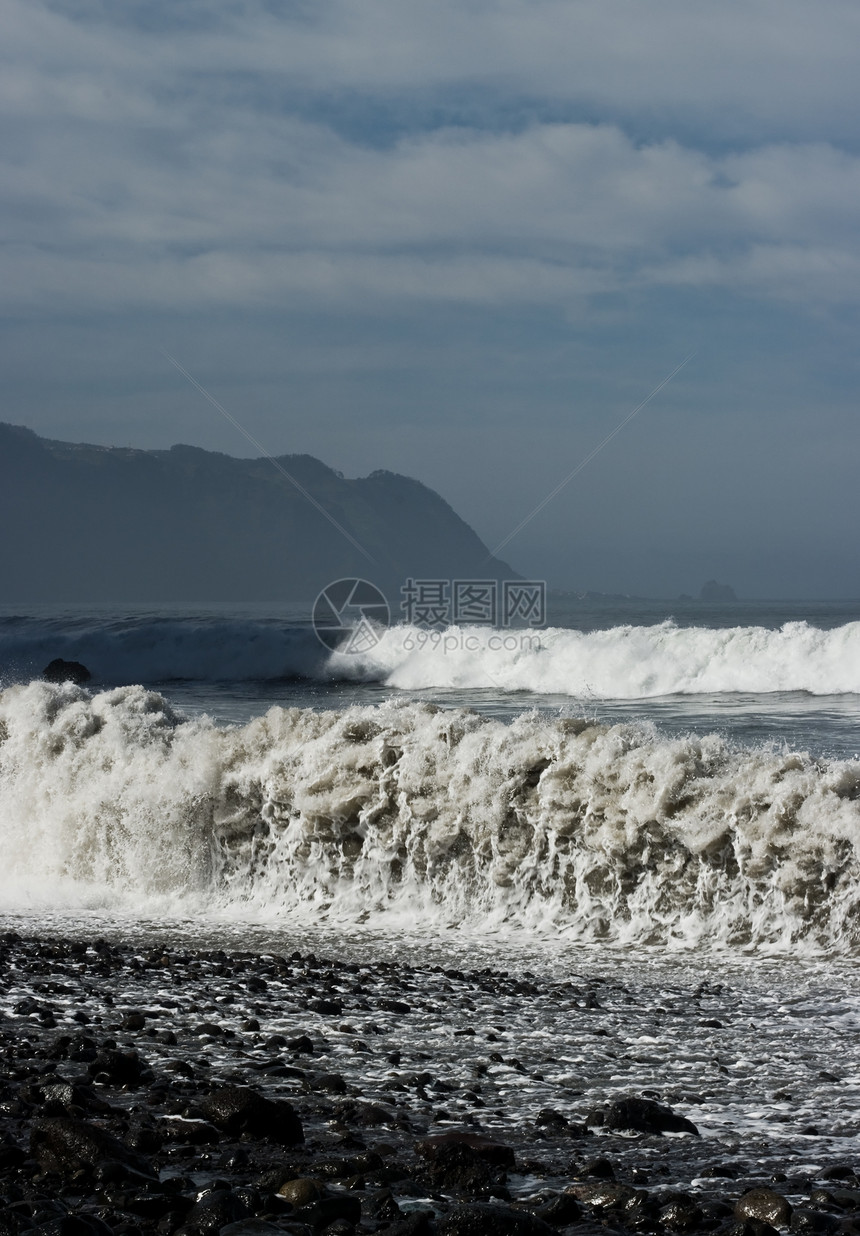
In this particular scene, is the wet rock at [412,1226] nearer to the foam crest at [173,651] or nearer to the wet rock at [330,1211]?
the wet rock at [330,1211]

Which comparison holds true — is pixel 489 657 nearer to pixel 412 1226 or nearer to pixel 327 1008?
pixel 327 1008

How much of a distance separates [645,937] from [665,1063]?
123 inches

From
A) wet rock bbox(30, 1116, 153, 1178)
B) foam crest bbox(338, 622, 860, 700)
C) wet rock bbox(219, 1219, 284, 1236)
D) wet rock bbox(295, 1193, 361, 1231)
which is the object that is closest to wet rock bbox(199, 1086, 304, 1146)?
wet rock bbox(30, 1116, 153, 1178)

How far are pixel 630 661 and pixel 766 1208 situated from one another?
25.4 metres

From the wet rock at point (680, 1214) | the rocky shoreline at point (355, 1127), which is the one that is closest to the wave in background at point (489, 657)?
the rocky shoreline at point (355, 1127)

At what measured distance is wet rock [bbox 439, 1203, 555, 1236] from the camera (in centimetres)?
338

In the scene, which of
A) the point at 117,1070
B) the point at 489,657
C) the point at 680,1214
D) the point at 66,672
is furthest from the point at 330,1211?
the point at 66,672

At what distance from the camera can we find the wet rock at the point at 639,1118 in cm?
448

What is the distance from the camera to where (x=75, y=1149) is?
3.96 meters

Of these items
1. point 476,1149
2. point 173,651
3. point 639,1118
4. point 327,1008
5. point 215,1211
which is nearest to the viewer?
point 215,1211

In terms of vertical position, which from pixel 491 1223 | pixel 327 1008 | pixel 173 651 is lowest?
pixel 327 1008

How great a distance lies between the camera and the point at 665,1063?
5.48 m

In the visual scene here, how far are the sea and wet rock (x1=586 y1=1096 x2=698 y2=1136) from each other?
137 millimetres

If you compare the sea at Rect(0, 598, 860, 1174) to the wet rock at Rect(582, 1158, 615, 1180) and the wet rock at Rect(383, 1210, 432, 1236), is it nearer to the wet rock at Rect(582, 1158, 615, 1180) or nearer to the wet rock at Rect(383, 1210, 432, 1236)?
the wet rock at Rect(582, 1158, 615, 1180)
